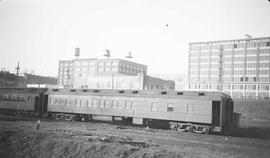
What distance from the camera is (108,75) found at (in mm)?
80562

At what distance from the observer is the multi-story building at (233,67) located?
7475cm

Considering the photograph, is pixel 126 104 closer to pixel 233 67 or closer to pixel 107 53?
pixel 233 67

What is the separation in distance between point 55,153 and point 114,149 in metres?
4.20

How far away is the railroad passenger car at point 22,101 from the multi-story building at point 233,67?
51.2 metres

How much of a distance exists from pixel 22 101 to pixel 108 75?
4797 cm

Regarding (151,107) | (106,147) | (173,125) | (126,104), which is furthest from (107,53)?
(106,147)

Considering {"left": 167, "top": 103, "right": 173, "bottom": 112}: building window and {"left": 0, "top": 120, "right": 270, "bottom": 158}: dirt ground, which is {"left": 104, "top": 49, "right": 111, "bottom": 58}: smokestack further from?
{"left": 0, "top": 120, "right": 270, "bottom": 158}: dirt ground

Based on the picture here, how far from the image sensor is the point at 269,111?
43344 millimetres

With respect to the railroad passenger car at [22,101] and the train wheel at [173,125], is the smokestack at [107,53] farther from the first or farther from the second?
the train wheel at [173,125]

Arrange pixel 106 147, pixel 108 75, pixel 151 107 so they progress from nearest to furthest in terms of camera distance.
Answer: pixel 106 147, pixel 151 107, pixel 108 75

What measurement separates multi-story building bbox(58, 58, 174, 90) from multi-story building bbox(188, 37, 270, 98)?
13570 millimetres

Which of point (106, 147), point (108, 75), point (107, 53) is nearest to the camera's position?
point (106, 147)

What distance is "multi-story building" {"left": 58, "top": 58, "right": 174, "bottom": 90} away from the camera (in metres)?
76.3

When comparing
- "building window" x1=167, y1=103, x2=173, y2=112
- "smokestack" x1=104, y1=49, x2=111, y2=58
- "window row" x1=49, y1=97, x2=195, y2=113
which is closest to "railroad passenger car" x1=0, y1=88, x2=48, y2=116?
"window row" x1=49, y1=97, x2=195, y2=113
